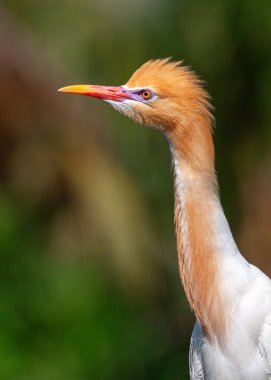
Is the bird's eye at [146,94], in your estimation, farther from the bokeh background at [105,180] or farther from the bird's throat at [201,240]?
the bokeh background at [105,180]

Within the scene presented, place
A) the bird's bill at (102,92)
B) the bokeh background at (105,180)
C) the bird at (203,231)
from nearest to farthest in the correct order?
the bird at (203,231) < the bird's bill at (102,92) < the bokeh background at (105,180)

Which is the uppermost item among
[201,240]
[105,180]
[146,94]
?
[146,94]

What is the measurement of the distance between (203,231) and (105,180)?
4.14 meters

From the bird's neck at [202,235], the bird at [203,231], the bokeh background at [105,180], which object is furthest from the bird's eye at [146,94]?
the bokeh background at [105,180]

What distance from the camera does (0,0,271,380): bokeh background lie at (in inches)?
299

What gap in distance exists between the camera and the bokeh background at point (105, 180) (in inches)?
299

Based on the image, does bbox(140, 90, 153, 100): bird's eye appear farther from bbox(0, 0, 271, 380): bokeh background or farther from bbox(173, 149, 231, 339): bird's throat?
bbox(0, 0, 271, 380): bokeh background

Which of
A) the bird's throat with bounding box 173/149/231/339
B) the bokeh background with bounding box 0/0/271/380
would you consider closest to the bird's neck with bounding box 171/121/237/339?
the bird's throat with bounding box 173/149/231/339

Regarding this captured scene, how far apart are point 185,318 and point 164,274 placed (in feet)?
1.31

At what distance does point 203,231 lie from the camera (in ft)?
12.1

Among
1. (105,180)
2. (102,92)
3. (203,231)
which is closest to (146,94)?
(102,92)

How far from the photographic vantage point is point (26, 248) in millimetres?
8383

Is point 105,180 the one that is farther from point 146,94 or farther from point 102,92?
point 146,94

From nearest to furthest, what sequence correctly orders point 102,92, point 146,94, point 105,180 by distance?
point 146,94
point 102,92
point 105,180
